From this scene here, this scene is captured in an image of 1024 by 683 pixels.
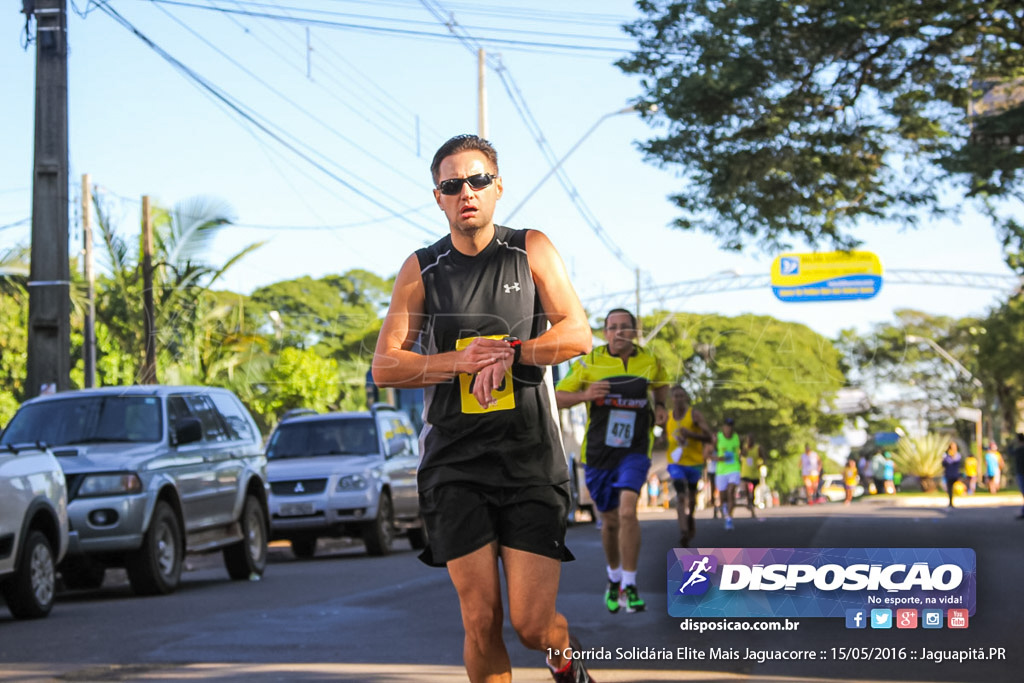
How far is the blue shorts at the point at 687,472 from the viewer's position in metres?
16.5

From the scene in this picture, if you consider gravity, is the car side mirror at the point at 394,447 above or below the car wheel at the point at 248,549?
above

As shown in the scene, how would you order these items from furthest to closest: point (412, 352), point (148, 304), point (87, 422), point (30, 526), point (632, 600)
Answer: point (148, 304)
point (87, 422)
point (30, 526)
point (632, 600)
point (412, 352)

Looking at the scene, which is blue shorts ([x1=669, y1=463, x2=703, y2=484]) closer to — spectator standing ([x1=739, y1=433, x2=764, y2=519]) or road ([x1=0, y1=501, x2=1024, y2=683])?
road ([x1=0, y1=501, x2=1024, y2=683])

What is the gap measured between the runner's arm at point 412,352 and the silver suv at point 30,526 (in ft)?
20.9

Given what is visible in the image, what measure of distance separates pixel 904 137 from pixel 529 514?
42.9 feet

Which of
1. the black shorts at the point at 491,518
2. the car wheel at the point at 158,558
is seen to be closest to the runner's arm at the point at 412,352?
the black shorts at the point at 491,518

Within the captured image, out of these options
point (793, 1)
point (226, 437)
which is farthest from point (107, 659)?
point (793, 1)

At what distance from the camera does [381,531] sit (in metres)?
18.0

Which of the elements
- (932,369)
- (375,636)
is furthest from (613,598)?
(932,369)

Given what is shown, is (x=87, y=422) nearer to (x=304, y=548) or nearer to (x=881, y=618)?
(x=304, y=548)

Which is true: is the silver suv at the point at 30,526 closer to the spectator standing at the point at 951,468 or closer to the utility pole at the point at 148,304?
the utility pole at the point at 148,304

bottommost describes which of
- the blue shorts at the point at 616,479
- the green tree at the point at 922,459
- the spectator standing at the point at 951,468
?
the green tree at the point at 922,459

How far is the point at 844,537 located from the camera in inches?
721

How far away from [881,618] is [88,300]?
17.7 meters
